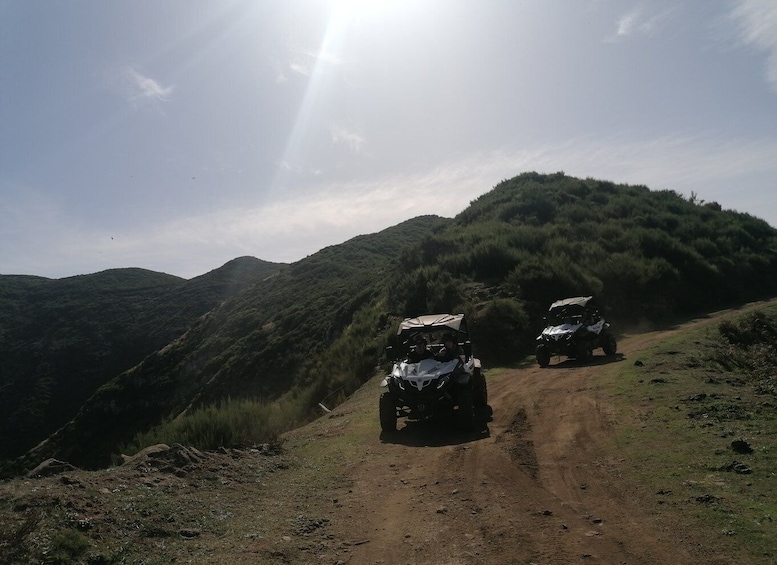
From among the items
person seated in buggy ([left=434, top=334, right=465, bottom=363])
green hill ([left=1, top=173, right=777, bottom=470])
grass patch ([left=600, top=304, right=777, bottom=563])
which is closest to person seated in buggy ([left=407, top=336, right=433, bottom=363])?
person seated in buggy ([left=434, top=334, right=465, bottom=363])

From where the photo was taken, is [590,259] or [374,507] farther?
[590,259]

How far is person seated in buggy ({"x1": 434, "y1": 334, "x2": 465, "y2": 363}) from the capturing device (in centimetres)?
1016

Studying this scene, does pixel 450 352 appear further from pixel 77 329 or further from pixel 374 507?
pixel 77 329

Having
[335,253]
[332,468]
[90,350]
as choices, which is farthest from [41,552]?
[90,350]

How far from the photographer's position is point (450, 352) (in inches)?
407

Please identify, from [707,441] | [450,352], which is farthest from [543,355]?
[707,441]

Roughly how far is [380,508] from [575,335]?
1279 centimetres

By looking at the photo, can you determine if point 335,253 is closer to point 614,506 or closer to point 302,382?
point 302,382

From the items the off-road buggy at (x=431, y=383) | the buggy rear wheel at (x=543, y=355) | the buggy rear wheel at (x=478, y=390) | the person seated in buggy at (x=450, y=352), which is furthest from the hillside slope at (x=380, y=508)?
the buggy rear wheel at (x=543, y=355)

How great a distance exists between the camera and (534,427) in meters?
9.60

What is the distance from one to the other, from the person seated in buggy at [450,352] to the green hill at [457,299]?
4.23 m

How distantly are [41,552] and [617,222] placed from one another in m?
37.6

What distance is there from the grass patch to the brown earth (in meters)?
0.24

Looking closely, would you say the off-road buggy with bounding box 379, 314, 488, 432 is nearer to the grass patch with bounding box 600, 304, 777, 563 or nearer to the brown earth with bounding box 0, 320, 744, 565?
the brown earth with bounding box 0, 320, 744, 565
